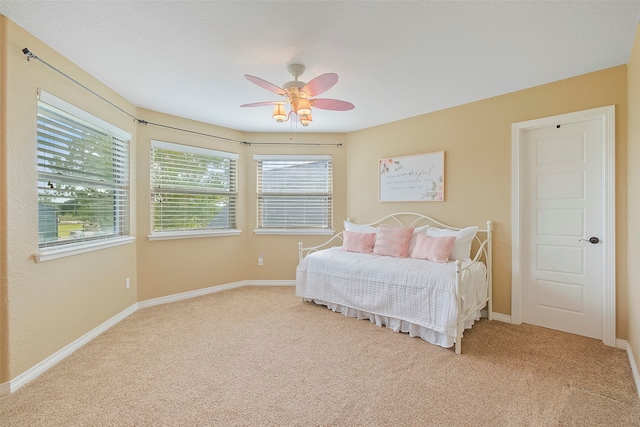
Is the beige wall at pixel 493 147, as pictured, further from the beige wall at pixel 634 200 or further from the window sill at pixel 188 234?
the window sill at pixel 188 234

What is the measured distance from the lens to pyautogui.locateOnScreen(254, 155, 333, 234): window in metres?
4.61

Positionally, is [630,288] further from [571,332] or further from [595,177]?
[595,177]

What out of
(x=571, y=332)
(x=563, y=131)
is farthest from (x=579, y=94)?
(x=571, y=332)

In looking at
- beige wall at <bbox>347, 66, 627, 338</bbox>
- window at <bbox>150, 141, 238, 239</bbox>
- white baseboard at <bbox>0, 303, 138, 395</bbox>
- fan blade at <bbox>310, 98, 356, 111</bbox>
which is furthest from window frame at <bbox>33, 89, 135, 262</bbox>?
beige wall at <bbox>347, 66, 627, 338</bbox>

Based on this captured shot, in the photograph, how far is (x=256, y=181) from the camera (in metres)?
4.61

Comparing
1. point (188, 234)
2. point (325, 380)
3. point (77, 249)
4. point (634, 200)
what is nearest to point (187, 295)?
point (188, 234)

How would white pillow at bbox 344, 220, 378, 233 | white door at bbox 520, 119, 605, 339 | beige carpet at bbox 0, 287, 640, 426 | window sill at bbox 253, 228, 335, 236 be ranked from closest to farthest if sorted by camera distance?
beige carpet at bbox 0, 287, 640, 426
white door at bbox 520, 119, 605, 339
white pillow at bbox 344, 220, 378, 233
window sill at bbox 253, 228, 335, 236

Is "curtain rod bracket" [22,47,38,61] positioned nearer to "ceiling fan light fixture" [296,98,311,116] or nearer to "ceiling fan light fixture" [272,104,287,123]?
"ceiling fan light fixture" [272,104,287,123]

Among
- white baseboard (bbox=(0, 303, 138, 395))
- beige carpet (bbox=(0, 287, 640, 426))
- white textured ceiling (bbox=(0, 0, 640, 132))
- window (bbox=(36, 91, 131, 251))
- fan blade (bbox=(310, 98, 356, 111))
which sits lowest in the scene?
beige carpet (bbox=(0, 287, 640, 426))

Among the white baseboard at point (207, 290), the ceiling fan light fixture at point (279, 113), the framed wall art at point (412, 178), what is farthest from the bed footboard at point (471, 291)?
the white baseboard at point (207, 290)

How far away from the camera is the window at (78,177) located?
2.28 metres

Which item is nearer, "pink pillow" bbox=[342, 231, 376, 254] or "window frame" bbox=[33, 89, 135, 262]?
"window frame" bbox=[33, 89, 135, 262]

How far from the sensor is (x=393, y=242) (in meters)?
3.50

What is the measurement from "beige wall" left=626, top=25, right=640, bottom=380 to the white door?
252 millimetres
